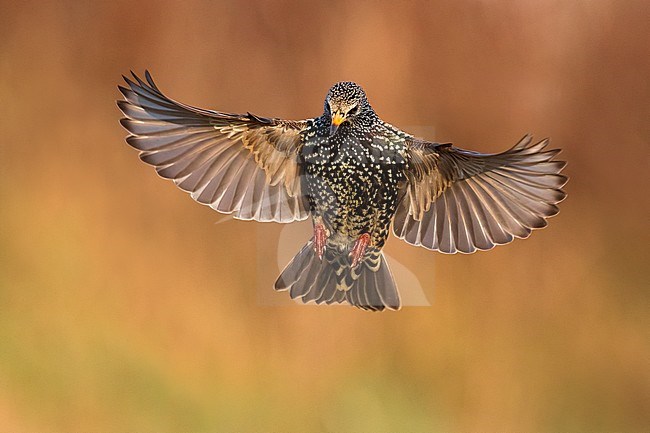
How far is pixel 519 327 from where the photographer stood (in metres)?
1.32

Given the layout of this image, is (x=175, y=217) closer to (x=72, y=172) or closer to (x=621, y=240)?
(x=72, y=172)

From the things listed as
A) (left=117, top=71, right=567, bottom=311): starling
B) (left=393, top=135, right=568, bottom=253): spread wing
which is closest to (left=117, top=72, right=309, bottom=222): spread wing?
(left=117, top=71, right=567, bottom=311): starling

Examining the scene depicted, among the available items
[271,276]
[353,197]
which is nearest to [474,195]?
[353,197]

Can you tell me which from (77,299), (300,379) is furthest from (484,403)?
(77,299)

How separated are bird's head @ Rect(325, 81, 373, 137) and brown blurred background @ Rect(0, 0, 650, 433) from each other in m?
0.11

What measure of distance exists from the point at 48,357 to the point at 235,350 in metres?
0.34

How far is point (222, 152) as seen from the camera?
3.76 feet

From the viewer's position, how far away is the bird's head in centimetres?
109

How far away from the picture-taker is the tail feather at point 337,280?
117 centimetres

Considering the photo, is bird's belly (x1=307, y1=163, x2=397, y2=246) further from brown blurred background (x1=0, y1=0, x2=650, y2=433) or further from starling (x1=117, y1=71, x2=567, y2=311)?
brown blurred background (x1=0, y1=0, x2=650, y2=433)

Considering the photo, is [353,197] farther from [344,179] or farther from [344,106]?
[344,106]

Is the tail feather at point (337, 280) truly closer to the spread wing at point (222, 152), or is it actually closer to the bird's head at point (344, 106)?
the spread wing at point (222, 152)

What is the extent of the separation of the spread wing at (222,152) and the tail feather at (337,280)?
0.08 metres

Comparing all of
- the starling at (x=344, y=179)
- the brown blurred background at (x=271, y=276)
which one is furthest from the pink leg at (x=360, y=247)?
the brown blurred background at (x=271, y=276)
